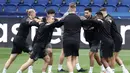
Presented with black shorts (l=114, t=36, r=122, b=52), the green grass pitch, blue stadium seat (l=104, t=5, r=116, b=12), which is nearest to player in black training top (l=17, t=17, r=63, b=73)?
the green grass pitch

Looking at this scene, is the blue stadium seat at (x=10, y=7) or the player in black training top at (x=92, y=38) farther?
the blue stadium seat at (x=10, y=7)

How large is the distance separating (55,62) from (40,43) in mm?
4616

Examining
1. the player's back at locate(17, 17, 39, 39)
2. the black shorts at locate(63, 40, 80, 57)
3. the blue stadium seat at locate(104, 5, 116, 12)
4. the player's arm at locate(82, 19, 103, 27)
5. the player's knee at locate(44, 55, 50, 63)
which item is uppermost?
the player's arm at locate(82, 19, 103, 27)

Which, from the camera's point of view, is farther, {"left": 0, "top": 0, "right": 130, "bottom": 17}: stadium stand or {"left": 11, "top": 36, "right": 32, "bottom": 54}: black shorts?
{"left": 0, "top": 0, "right": 130, "bottom": 17}: stadium stand

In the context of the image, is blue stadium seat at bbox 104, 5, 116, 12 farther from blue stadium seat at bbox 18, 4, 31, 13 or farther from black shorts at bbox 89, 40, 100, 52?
black shorts at bbox 89, 40, 100, 52

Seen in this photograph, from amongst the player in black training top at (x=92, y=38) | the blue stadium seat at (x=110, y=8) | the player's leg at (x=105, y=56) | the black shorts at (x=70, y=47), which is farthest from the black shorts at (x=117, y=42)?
the blue stadium seat at (x=110, y=8)

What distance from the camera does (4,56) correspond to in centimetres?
1981

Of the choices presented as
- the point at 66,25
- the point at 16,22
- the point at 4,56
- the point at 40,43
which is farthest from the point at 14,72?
the point at 16,22

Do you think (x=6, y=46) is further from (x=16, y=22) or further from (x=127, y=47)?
(x=127, y=47)

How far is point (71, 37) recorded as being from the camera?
516 inches

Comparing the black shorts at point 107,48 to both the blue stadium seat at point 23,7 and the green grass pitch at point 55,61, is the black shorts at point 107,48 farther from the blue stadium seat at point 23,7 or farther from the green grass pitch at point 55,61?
the blue stadium seat at point 23,7

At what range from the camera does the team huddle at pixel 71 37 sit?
1315 centimetres

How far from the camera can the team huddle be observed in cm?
1315

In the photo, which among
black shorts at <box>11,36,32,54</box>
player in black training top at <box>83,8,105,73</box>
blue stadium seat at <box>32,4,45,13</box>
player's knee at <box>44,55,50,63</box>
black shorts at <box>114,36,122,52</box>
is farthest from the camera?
blue stadium seat at <box>32,4,45,13</box>
